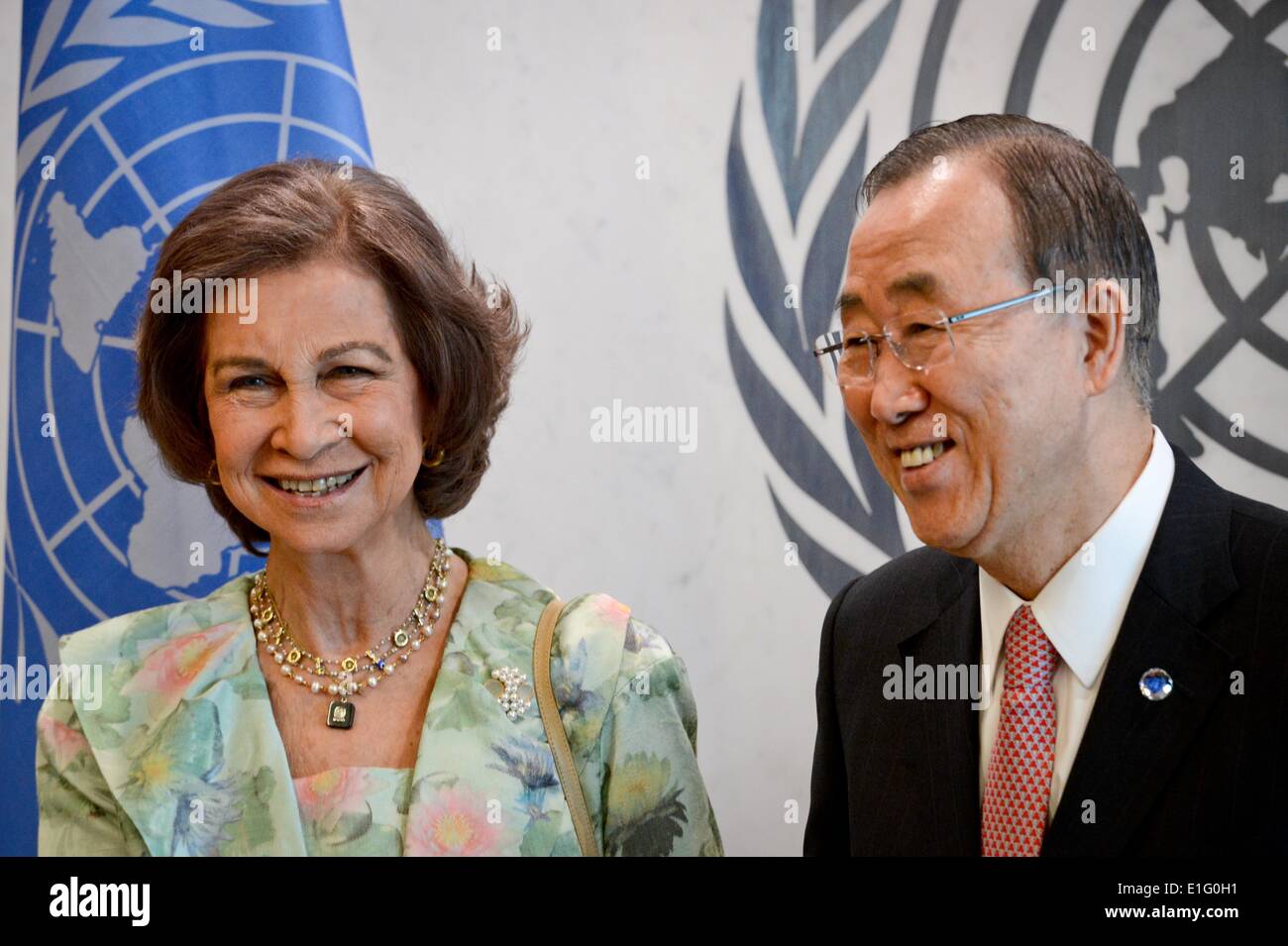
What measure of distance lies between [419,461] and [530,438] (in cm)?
115

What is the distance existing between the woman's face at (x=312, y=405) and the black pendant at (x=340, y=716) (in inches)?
8.5

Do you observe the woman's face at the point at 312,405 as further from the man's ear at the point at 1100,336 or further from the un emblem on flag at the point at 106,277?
the man's ear at the point at 1100,336

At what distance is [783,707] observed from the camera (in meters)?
3.05

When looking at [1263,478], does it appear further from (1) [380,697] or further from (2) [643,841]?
(1) [380,697]

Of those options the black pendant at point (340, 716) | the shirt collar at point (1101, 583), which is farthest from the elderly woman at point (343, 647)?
the shirt collar at point (1101, 583)

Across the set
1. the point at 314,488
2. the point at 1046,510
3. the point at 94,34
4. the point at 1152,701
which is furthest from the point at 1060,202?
the point at 94,34

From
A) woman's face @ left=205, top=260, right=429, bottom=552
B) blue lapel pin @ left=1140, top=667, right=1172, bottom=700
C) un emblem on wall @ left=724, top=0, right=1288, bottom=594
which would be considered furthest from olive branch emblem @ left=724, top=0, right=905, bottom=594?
blue lapel pin @ left=1140, top=667, right=1172, bottom=700

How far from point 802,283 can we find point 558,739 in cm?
154

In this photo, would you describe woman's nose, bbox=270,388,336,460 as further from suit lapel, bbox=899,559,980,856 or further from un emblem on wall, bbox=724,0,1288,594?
un emblem on wall, bbox=724,0,1288,594

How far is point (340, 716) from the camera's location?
183 cm

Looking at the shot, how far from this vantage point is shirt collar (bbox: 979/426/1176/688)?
163 cm

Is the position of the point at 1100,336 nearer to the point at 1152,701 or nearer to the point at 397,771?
the point at 1152,701

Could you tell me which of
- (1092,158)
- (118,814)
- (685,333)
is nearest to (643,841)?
(118,814)

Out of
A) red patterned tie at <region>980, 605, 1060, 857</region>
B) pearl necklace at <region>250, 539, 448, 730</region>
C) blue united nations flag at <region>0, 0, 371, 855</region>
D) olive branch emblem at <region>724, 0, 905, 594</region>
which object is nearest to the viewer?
red patterned tie at <region>980, 605, 1060, 857</region>
